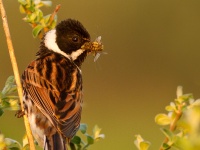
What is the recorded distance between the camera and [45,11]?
41.8ft

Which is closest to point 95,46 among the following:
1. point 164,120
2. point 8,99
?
point 8,99

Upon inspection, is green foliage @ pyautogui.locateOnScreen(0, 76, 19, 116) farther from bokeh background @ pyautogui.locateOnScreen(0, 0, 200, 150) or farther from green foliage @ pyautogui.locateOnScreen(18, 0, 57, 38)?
bokeh background @ pyautogui.locateOnScreen(0, 0, 200, 150)

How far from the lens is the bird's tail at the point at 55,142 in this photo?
3371 mm

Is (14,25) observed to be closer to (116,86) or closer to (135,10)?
(116,86)

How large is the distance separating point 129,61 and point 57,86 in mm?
9191

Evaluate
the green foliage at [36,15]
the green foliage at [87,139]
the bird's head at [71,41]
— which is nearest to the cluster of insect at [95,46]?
the bird's head at [71,41]

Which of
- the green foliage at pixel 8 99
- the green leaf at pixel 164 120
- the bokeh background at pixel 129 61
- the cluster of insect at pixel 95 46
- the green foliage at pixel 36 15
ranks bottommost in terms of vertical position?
the green leaf at pixel 164 120

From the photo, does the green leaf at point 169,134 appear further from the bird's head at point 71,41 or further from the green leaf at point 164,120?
the bird's head at point 71,41

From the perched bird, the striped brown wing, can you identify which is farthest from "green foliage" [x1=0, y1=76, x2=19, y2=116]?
the striped brown wing

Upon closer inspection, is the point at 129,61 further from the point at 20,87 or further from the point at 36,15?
the point at 20,87

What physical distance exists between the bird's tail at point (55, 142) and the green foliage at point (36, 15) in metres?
0.55

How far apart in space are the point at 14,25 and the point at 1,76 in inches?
86.5

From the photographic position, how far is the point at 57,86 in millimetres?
3877

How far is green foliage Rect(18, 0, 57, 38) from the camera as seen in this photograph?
3062 millimetres
